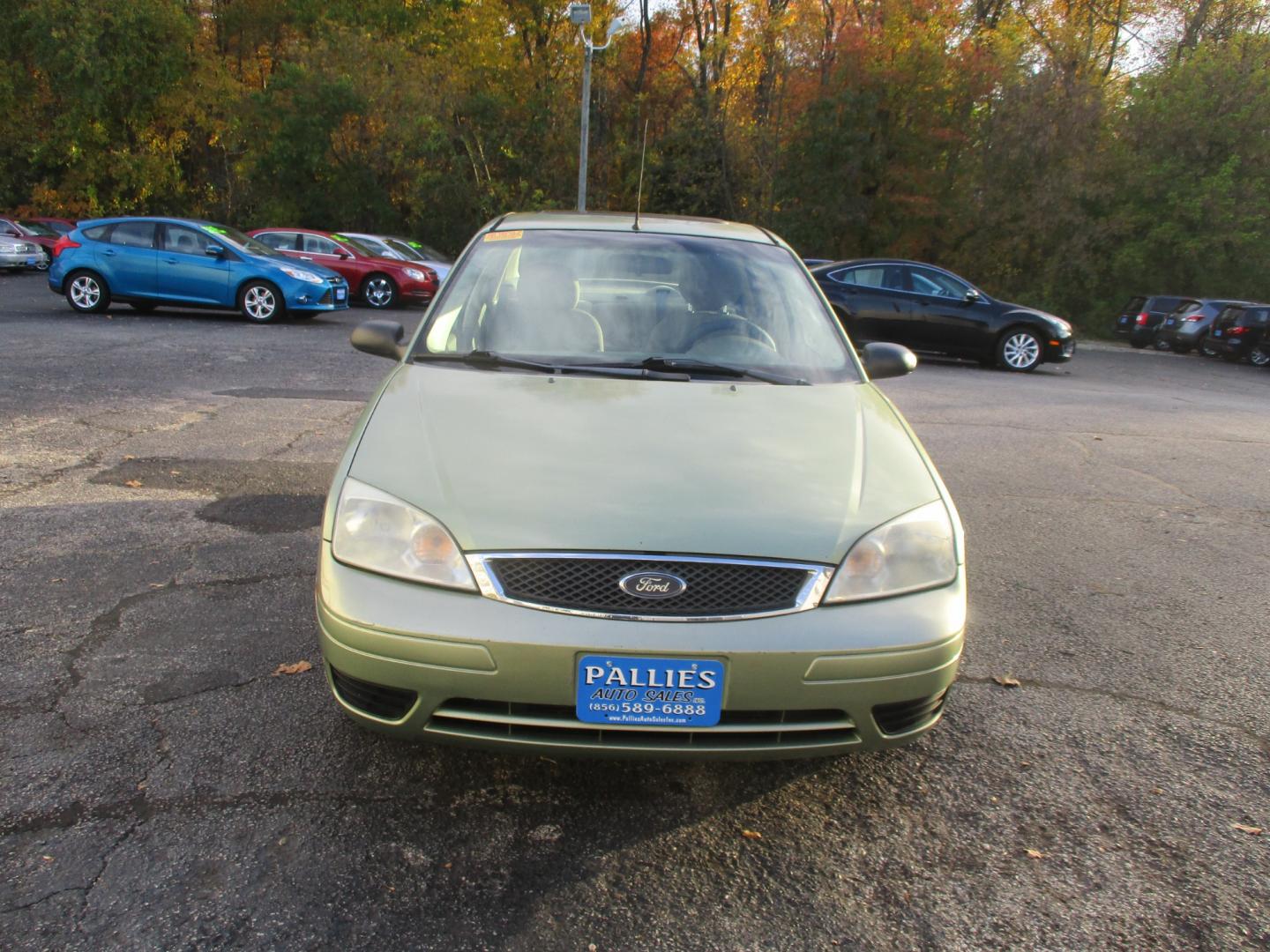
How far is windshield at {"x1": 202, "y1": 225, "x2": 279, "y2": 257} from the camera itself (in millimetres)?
14609

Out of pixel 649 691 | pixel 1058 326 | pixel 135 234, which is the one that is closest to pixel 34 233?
pixel 135 234

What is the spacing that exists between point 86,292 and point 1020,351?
46.0ft

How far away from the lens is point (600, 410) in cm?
295

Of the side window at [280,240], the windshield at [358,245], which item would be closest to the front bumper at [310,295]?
the windshield at [358,245]

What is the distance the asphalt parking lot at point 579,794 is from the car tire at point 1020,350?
406 inches

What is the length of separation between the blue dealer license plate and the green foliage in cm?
2497

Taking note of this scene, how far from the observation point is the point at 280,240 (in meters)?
19.3

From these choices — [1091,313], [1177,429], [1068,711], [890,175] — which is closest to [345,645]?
[1068,711]

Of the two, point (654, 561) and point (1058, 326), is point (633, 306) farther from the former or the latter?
point (1058, 326)

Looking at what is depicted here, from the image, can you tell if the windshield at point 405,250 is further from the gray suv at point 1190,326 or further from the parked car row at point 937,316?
the gray suv at point 1190,326

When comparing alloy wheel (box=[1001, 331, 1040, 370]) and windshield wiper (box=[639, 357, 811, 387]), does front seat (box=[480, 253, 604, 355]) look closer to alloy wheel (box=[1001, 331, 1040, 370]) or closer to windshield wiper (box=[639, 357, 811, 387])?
windshield wiper (box=[639, 357, 811, 387])

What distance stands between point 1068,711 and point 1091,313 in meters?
25.5

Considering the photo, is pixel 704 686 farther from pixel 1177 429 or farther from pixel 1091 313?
pixel 1091 313

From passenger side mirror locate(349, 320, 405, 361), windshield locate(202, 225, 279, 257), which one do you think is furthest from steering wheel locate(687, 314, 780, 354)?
windshield locate(202, 225, 279, 257)
